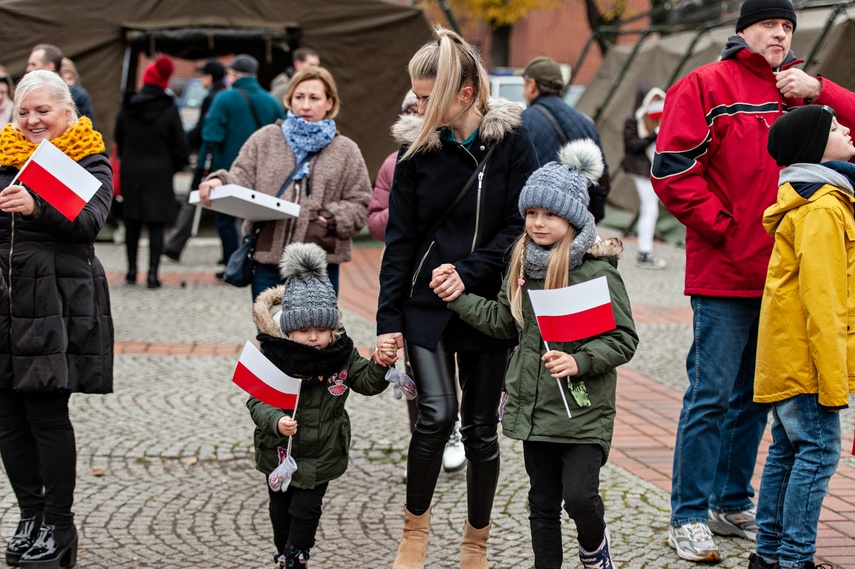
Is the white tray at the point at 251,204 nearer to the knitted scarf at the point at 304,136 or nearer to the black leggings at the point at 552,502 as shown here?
the knitted scarf at the point at 304,136

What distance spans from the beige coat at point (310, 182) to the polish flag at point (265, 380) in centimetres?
151

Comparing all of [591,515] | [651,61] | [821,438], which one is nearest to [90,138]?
[591,515]

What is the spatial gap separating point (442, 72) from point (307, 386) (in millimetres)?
1219

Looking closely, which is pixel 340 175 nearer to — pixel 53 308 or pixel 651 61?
pixel 53 308

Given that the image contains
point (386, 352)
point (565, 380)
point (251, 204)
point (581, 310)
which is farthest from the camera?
point (251, 204)

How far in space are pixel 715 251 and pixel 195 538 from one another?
244 centimetres

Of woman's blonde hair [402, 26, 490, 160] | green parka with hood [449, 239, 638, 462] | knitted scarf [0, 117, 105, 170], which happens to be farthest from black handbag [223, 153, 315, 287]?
green parka with hood [449, 239, 638, 462]

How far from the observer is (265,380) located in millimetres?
3787

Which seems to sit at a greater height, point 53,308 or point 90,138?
point 90,138

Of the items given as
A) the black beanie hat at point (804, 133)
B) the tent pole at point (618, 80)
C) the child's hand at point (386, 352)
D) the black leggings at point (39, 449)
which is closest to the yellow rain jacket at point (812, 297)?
the black beanie hat at point (804, 133)

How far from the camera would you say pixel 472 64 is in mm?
3977

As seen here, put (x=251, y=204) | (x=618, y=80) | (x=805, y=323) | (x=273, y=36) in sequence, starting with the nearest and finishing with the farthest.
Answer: (x=805, y=323)
(x=251, y=204)
(x=273, y=36)
(x=618, y=80)

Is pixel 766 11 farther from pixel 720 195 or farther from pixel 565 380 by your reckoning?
pixel 565 380

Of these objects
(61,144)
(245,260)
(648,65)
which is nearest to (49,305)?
(61,144)
